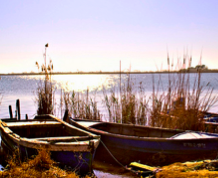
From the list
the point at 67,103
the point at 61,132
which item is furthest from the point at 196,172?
the point at 67,103

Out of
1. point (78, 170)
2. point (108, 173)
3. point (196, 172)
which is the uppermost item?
point (196, 172)

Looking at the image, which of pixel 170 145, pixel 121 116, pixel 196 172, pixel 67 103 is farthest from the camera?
pixel 67 103

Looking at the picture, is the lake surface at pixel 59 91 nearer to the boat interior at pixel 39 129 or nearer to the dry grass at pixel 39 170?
the boat interior at pixel 39 129

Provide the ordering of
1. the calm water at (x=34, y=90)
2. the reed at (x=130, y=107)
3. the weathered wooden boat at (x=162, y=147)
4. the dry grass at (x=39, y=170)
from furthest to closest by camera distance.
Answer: the calm water at (x=34, y=90) → the reed at (x=130, y=107) → the weathered wooden boat at (x=162, y=147) → the dry grass at (x=39, y=170)

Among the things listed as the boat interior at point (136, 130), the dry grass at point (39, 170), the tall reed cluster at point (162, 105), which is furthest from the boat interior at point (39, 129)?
the tall reed cluster at point (162, 105)

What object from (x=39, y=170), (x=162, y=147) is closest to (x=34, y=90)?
(x=162, y=147)

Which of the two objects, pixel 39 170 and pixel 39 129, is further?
pixel 39 129

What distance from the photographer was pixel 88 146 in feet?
14.4

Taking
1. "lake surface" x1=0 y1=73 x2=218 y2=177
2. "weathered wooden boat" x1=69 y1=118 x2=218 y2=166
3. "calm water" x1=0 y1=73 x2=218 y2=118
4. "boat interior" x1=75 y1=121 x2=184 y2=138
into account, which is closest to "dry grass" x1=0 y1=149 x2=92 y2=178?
"weathered wooden boat" x1=69 y1=118 x2=218 y2=166

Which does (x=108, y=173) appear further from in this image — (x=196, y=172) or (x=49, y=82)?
(x=49, y=82)

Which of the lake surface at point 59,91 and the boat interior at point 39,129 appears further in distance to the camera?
the lake surface at point 59,91

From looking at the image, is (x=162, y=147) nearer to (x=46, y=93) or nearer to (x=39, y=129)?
(x=39, y=129)

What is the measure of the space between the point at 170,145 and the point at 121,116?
3.09m

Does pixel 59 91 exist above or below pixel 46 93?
below
